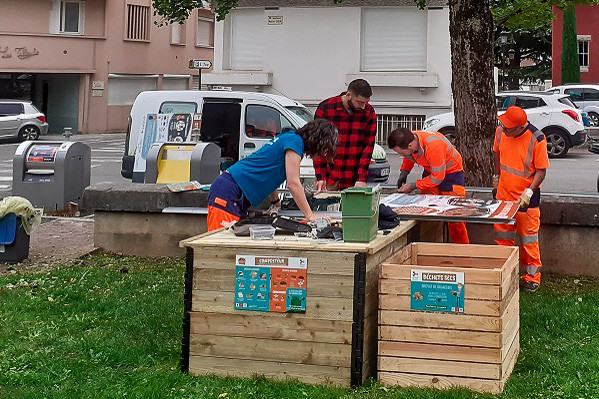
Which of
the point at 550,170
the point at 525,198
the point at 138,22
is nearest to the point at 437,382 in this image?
the point at 525,198

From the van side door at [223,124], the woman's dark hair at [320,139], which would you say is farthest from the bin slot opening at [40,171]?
the woman's dark hair at [320,139]

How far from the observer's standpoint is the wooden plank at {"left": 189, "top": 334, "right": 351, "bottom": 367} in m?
6.01

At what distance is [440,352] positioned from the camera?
5.93 meters

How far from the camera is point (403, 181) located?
9555mm

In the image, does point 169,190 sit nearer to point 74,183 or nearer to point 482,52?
point 482,52

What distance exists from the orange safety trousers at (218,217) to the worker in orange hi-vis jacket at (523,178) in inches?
106

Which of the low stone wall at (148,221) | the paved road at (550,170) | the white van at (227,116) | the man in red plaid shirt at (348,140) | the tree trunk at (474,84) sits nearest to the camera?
the man in red plaid shirt at (348,140)

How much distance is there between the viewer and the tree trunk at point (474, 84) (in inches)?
427

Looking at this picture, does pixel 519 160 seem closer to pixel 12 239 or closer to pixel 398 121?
pixel 12 239

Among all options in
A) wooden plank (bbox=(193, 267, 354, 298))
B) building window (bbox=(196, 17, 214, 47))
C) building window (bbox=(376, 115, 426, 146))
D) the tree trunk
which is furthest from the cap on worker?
building window (bbox=(196, 17, 214, 47))

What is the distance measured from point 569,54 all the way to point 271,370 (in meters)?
35.6

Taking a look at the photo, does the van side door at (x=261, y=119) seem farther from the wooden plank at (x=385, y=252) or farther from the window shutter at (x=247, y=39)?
the window shutter at (x=247, y=39)

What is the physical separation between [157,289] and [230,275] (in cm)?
290

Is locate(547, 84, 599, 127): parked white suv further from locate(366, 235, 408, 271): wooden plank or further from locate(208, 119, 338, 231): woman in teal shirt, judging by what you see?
locate(208, 119, 338, 231): woman in teal shirt
